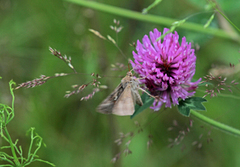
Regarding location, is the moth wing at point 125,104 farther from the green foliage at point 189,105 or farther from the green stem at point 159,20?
the green stem at point 159,20

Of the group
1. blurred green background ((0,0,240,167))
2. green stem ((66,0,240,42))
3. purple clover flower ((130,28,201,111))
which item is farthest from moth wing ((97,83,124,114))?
green stem ((66,0,240,42))

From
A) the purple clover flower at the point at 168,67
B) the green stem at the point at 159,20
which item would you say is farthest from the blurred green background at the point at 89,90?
the purple clover flower at the point at 168,67

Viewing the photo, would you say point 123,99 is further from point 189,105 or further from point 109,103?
point 189,105

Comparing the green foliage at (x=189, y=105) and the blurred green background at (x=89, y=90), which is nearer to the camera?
the green foliage at (x=189, y=105)

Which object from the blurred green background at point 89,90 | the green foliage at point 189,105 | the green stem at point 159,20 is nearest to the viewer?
the green foliage at point 189,105

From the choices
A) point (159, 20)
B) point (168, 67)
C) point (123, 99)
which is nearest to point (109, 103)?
point (123, 99)

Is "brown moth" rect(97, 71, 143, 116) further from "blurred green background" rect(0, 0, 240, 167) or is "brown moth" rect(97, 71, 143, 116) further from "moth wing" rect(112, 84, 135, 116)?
"blurred green background" rect(0, 0, 240, 167)
